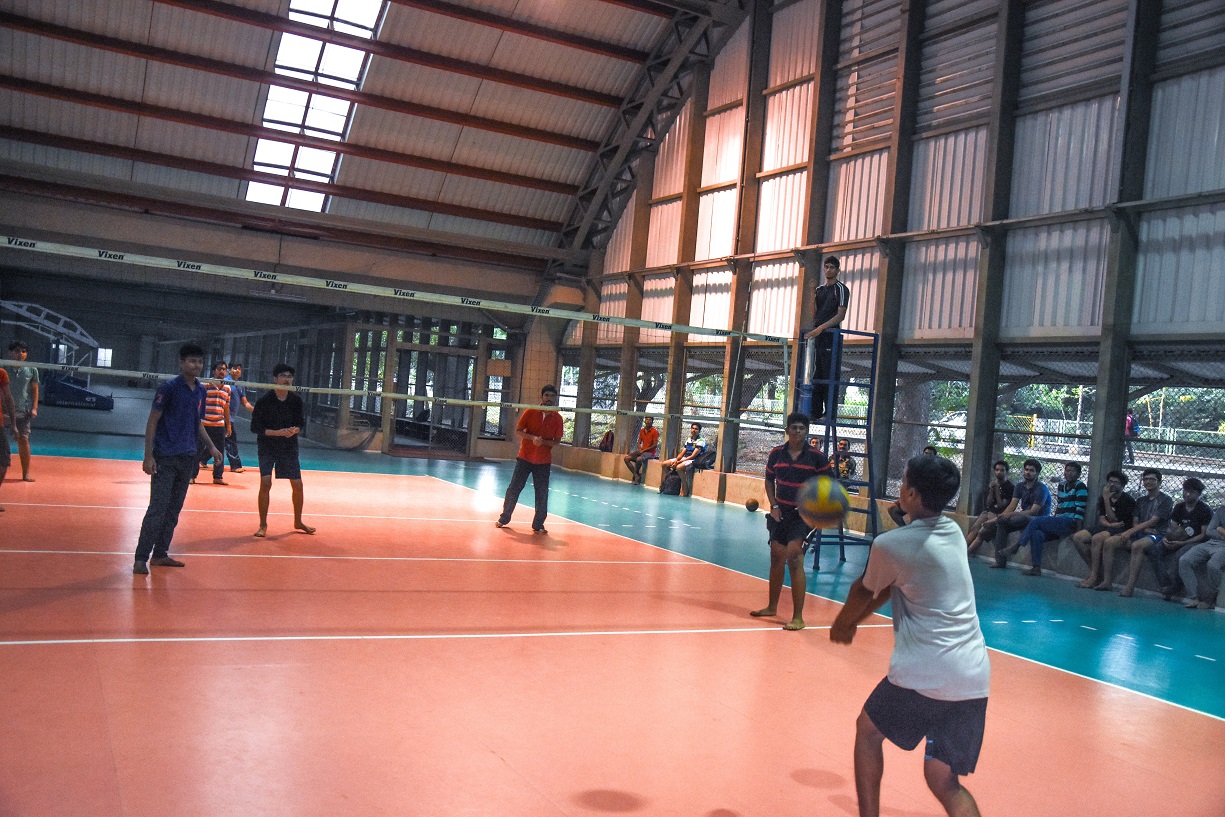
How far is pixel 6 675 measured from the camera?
193 inches

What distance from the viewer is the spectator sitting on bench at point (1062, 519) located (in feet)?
39.1

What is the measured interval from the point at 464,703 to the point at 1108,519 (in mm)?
8858

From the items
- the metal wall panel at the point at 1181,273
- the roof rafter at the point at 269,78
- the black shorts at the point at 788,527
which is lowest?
the black shorts at the point at 788,527

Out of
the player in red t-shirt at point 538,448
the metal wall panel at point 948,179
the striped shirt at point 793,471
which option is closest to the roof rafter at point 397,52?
the metal wall panel at point 948,179

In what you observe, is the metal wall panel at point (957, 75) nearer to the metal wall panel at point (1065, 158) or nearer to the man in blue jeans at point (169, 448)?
the metal wall panel at point (1065, 158)

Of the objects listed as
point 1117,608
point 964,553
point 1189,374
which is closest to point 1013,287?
point 1189,374

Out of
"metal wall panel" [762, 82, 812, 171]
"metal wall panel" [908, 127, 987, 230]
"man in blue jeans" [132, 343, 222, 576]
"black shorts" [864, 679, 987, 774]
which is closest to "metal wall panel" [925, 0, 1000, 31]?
"metal wall panel" [908, 127, 987, 230]

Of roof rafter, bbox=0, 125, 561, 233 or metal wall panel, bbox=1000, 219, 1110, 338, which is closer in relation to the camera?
metal wall panel, bbox=1000, 219, 1110, 338

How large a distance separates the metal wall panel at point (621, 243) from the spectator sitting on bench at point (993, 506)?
11207 millimetres

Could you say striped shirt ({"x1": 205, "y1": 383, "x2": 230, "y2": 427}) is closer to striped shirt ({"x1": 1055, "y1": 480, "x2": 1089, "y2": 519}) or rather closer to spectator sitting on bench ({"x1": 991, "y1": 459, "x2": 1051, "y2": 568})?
spectator sitting on bench ({"x1": 991, "y1": 459, "x2": 1051, "y2": 568})

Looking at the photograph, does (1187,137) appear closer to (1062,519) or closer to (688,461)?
(1062,519)

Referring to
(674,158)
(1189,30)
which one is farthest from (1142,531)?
(674,158)

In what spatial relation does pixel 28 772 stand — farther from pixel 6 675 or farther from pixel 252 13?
pixel 252 13

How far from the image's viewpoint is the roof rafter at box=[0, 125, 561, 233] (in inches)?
736
